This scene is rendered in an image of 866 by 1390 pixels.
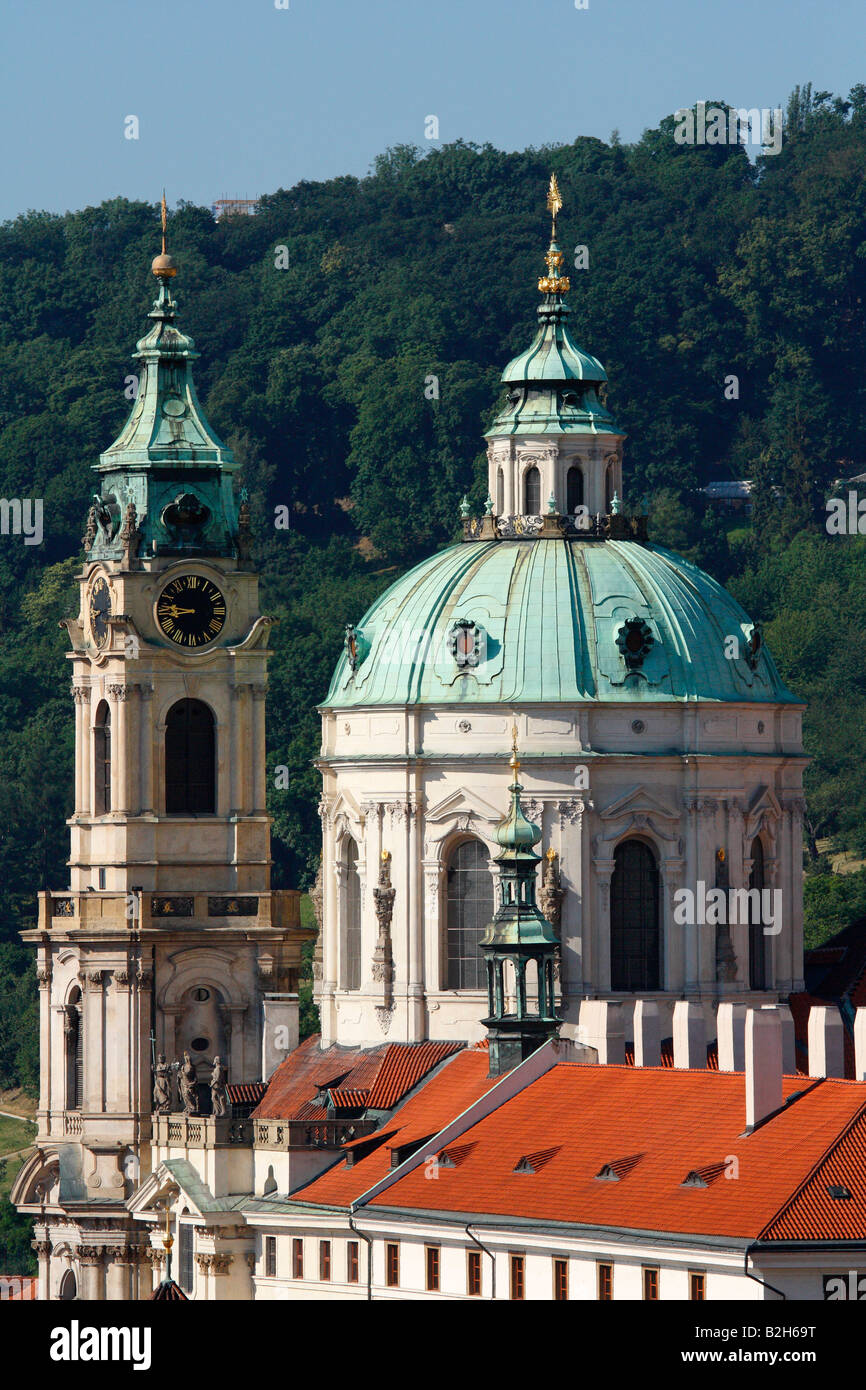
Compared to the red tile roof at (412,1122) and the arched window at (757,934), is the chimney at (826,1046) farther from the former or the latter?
the arched window at (757,934)

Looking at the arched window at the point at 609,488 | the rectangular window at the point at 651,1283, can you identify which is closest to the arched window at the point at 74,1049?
the arched window at the point at 609,488

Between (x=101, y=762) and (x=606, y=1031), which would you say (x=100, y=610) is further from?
(x=606, y=1031)

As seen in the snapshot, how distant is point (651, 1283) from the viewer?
103 m

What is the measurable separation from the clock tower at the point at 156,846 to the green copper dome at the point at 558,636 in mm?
7091

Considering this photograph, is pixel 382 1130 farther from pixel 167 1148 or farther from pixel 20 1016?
pixel 20 1016

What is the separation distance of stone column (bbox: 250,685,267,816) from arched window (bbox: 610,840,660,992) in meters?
14.6

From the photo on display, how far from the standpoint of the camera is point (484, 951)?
414 ft

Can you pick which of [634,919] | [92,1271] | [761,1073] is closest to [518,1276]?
[761,1073]

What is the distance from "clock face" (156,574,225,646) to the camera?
457 feet

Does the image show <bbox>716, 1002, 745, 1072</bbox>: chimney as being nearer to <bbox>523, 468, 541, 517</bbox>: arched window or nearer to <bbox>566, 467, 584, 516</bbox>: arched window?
<bbox>566, 467, 584, 516</bbox>: arched window

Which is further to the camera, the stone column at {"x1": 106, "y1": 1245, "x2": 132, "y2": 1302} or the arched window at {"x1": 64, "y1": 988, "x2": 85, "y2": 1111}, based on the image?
the arched window at {"x1": 64, "y1": 988, "x2": 85, "y2": 1111}

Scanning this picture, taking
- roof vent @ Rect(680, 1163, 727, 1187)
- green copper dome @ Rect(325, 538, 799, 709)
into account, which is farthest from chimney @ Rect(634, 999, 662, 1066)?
roof vent @ Rect(680, 1163, 727, 1187)
